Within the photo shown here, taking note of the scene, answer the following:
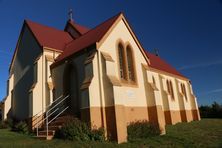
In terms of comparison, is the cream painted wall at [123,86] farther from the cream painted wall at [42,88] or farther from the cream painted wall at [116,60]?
the cream painted wall at [42,88]

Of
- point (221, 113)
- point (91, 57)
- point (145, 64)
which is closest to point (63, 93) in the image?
point (91, 57)

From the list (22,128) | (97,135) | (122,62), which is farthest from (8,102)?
(97,135)

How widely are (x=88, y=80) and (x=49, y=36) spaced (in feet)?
37.9

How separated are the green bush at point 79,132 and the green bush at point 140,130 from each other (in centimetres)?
239

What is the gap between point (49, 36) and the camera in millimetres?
23188

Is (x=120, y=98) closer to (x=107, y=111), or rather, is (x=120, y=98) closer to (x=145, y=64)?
(x=107, y=111)

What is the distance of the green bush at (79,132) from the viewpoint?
12.4m

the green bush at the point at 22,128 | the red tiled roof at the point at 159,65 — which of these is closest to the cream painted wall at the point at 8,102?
the green bush at the point at 22,128

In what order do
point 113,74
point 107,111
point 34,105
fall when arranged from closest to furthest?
point 107,111 < point 113,74 < point 34,105

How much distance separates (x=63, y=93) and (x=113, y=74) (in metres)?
5.48

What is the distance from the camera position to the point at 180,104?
3028 cm

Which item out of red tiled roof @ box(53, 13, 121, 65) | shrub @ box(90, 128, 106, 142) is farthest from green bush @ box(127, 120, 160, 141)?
red tiled roof @ box(53, 13, 121, 65)

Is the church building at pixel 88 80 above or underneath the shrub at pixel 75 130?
above

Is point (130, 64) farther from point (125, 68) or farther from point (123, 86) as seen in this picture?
point (123, 86)
